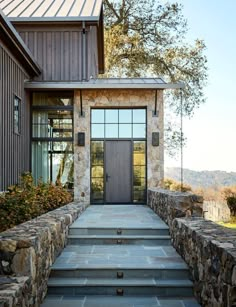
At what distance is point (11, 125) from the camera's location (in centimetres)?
1010

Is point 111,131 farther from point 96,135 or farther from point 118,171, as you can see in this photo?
point 118,171

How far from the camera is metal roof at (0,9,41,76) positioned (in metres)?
8.83

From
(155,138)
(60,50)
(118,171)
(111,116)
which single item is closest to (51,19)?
(60,50)

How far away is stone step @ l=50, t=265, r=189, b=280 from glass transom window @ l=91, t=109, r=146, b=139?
729cm

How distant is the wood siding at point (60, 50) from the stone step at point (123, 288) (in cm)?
875

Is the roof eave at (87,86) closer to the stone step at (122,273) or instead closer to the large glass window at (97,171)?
the large glass window at (97,171)

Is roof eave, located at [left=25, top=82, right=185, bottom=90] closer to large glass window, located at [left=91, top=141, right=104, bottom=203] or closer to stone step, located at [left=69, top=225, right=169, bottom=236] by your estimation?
large glass window, located at [left=91, top=141, right=104, bottom=203]

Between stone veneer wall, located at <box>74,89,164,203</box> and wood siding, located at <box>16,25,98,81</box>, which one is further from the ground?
wood siding, located at <box>16,25,98,81</box>

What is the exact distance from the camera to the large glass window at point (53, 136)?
476 inches

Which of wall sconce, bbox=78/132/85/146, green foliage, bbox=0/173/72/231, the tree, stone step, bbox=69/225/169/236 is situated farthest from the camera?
the tree

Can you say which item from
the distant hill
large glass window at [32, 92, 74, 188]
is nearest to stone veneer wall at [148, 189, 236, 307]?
large glass window at [32, 92, 74, 188]

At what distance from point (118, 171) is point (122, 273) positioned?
23.2ft

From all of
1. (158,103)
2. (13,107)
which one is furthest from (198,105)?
(13,107)

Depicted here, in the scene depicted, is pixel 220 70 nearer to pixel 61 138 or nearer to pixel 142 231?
pixel 61 138
